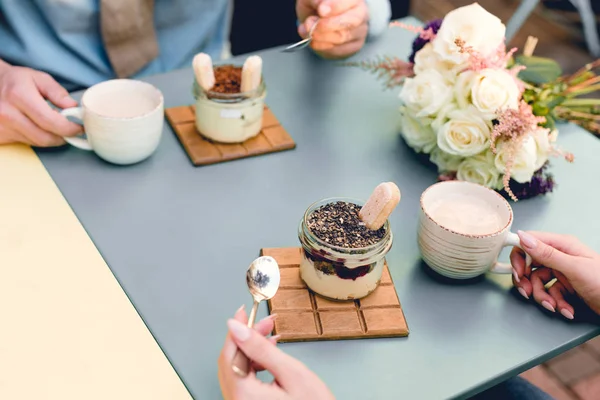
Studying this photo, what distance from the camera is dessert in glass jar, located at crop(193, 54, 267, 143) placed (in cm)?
109

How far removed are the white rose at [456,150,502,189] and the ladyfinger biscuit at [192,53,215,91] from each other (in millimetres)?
463

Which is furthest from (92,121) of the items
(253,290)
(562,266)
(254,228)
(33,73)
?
(562,266)

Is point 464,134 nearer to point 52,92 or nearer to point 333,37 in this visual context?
point 333,37

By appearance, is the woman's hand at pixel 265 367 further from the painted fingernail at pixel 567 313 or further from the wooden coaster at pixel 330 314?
the painted fingernail at pixel 567 313

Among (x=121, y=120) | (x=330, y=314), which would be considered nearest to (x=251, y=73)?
(x=121, y=120)

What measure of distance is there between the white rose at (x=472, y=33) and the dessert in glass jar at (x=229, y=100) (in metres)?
0.32

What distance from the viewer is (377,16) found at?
1.46 metres

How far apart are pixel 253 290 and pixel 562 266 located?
42cm

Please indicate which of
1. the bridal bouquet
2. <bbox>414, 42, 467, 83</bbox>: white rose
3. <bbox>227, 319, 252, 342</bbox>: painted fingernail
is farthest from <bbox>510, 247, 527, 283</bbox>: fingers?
<bbox>227, 319, 252, 342</bbox>: painted fingernail

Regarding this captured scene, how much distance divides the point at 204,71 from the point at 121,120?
17 centimetres

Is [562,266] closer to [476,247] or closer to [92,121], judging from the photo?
[476,247]

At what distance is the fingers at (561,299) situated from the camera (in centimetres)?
87

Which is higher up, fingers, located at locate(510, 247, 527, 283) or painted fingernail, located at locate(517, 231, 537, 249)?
painted fingernail, located at locate(517, 231, 537, 249)

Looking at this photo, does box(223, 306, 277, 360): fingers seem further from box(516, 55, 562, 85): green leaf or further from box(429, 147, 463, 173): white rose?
box(516, 55, 562, 85): green leaf
